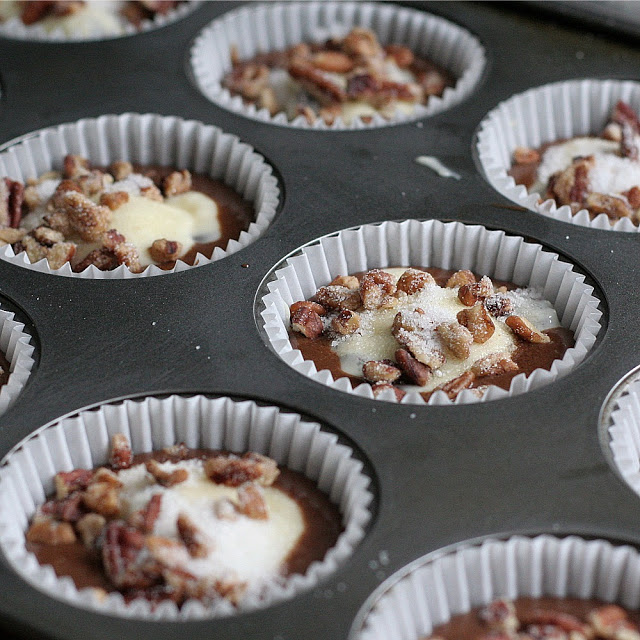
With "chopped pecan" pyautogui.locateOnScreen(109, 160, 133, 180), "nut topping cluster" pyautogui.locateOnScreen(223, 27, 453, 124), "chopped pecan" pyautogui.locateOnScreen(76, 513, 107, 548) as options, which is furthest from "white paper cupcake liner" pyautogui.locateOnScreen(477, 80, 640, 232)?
"chopped pecan" pyautogui.locateOnScreen(76, 513, 107, 548)

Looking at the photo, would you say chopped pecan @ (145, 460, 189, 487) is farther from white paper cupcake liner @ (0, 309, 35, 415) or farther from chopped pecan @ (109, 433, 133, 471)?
white paper cupcake liner @ (0, 309, 35, 415)

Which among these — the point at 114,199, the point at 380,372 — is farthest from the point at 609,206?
the point at 114,199

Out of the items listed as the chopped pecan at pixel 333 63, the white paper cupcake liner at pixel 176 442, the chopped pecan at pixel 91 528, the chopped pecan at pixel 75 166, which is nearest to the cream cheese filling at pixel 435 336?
the white paper cupcake liner at pixel 176 442

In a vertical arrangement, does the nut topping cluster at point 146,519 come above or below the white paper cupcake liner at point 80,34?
below

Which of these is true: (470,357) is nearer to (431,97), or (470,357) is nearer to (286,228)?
(286,228)

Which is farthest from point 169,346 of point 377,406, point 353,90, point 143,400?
point 353,90

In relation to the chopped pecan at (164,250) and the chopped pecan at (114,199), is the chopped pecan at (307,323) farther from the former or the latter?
the chopped pecan at (114,199)

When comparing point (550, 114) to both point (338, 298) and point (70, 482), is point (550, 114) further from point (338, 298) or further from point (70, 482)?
point (70, 482)
